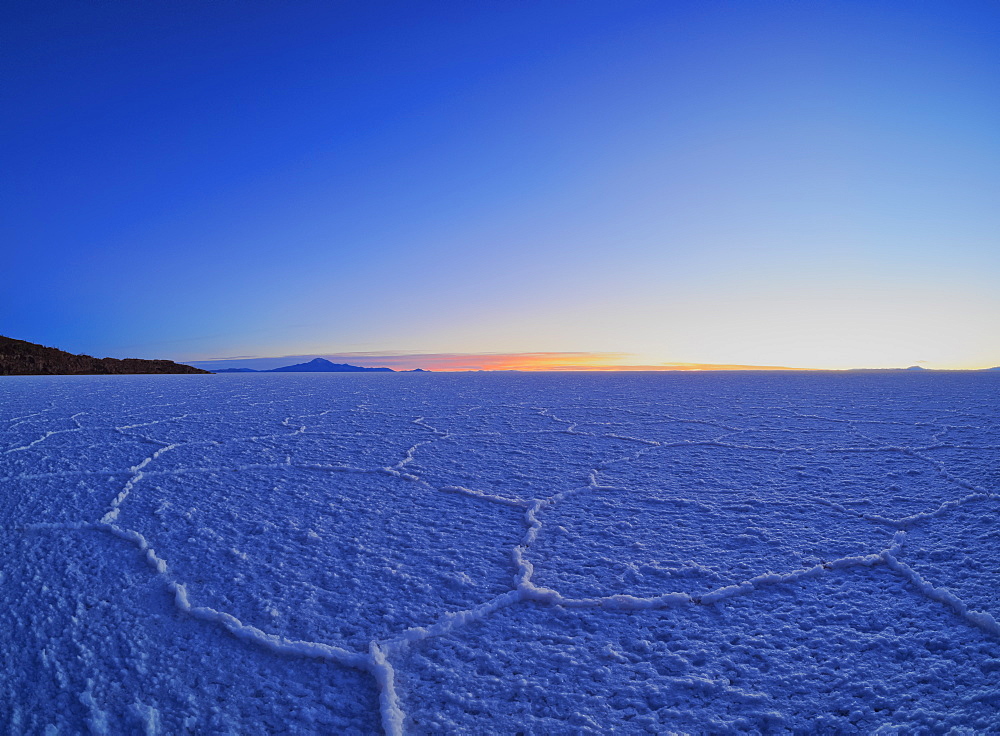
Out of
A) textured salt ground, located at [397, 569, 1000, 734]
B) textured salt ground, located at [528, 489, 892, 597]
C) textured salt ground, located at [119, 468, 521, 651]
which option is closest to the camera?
textured salt ground, located at [397, 569, 1000, 734]

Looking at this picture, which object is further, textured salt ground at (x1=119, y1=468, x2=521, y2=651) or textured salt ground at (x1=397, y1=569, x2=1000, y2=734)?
textured salt ground at (x1=119, y1=468, x2=521, y2=651)

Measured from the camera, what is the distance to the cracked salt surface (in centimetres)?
88

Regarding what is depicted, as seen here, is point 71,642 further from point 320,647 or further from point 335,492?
point 335,492

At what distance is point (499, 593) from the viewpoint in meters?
1.25

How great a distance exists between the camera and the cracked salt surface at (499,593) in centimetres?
88

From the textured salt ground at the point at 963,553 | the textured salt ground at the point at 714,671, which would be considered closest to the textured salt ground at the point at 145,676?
the textured salt ground at the point at 714,671

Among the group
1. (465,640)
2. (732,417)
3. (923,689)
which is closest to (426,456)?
(465,640)

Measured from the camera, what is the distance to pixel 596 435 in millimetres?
3455

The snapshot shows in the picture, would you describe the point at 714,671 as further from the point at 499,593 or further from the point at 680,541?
the point at 680,541

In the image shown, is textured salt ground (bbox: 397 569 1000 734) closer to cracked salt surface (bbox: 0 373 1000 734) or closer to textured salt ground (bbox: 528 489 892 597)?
cracked salt surface (bbox: 0 373 1000 734)

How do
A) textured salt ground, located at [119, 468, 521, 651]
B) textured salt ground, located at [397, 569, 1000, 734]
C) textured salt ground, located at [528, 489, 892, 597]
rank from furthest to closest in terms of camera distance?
textured salt ground, located at [528, 489, 892, 597]
textured salt ground, located at [119, 468, 521, 651]
textured salt ground, located at [397, 569, 1000, 734]

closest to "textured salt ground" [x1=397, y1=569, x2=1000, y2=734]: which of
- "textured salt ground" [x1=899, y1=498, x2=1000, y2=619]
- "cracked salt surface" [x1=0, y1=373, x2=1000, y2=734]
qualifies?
"cracked salt surface" [x1=0, y1=373, x2=1000, y2=734]

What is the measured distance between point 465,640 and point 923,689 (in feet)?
2.75

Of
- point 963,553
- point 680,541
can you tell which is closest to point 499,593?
point 680,541
